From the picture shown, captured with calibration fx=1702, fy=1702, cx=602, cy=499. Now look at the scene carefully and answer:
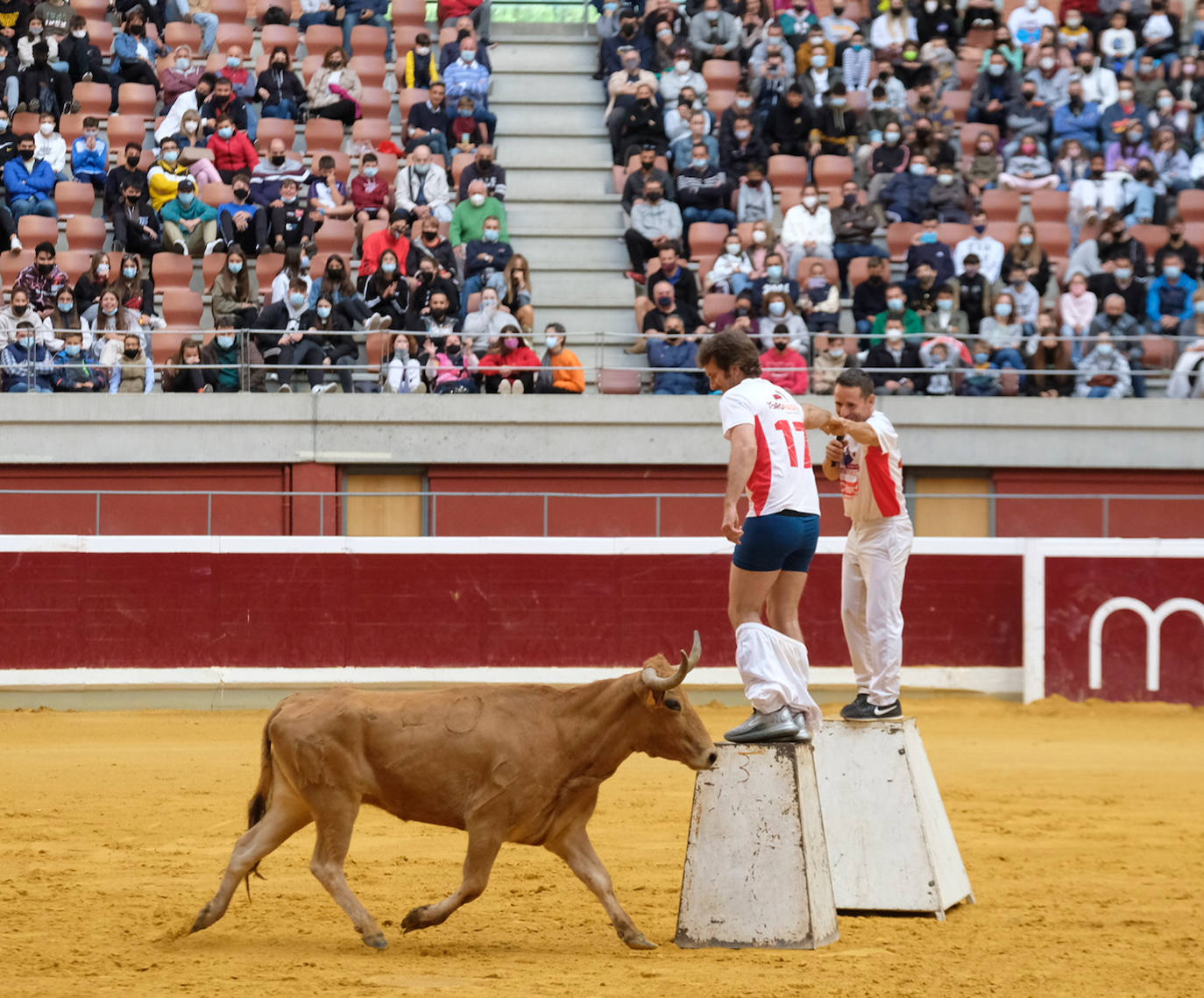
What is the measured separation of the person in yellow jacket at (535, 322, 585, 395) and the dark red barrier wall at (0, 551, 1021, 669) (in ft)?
8.18

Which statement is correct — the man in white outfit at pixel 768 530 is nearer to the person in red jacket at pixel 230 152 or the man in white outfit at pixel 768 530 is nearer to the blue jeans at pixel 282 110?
the person in red jacket at pixel 230 152

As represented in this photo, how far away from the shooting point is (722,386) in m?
6.70

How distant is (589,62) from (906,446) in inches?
318

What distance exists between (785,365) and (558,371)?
2.29m

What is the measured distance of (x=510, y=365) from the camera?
17.2 m

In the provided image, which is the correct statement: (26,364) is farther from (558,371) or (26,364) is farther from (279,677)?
(558,371)

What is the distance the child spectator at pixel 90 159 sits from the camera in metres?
19.2

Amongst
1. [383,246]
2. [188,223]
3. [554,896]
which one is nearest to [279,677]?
[383,246]

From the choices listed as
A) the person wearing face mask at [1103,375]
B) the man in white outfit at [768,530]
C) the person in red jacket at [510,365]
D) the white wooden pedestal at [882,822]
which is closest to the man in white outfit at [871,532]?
the white wooden pedestal at [882,822]

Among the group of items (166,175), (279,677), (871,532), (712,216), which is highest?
(166,175)

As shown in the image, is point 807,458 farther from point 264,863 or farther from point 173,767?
point 173,767

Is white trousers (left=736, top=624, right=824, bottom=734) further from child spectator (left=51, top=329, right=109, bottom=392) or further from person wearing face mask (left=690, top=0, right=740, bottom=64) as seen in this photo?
person wearing face mask (left=690, top=0, right=740, bottom=64)

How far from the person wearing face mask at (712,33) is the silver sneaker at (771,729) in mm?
16039

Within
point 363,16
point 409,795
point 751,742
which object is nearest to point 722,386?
point 751,742
